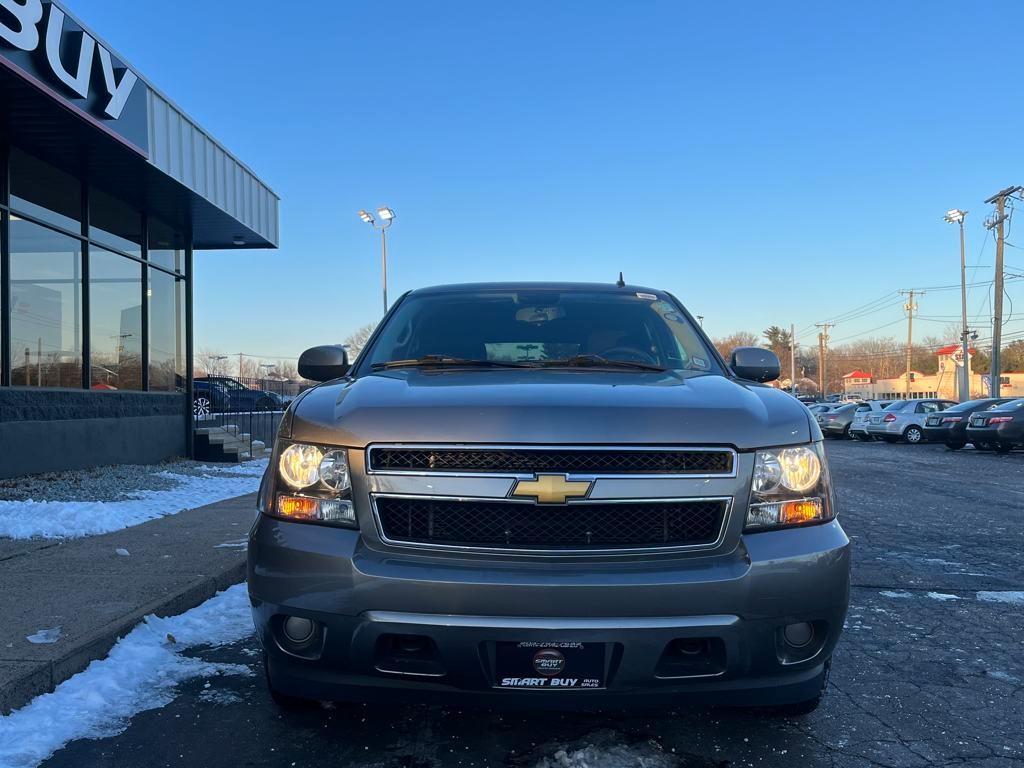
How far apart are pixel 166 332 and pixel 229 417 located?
314 cm

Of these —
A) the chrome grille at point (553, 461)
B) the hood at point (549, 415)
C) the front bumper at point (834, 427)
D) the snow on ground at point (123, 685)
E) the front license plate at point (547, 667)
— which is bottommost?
the front bumper at point (834, 427)

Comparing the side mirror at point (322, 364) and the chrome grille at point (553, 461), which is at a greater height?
the side mirror at point (322, 364)

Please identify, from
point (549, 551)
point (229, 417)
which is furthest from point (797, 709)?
point (229, 417)

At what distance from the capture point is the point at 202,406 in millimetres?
15336

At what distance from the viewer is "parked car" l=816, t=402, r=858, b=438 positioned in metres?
30.3

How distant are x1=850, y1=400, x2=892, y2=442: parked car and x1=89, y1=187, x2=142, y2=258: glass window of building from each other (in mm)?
23399

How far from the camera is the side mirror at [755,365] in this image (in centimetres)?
391

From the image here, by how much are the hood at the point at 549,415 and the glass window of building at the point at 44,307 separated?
8.59 m

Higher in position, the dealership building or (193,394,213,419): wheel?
the dealership building

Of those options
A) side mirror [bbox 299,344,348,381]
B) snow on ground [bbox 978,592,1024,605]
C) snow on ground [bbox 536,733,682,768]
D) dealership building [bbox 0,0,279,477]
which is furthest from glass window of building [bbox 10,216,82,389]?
snow on ground [bbox 978,592,1024,605]

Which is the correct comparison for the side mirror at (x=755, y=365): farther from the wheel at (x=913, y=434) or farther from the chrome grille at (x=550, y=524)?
the wheel at (x=913, y=434)

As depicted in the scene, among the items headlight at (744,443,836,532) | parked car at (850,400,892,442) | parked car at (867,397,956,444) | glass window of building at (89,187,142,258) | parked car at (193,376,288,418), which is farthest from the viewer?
parked car at (850,400,892,442)

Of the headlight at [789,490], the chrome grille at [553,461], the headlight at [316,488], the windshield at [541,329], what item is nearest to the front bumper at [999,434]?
the windshield at [541,329]

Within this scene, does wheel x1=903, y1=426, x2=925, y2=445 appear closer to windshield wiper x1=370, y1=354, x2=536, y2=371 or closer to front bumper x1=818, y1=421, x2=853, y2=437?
front bumper x1=818, y1=421, x2=853, y2=437
